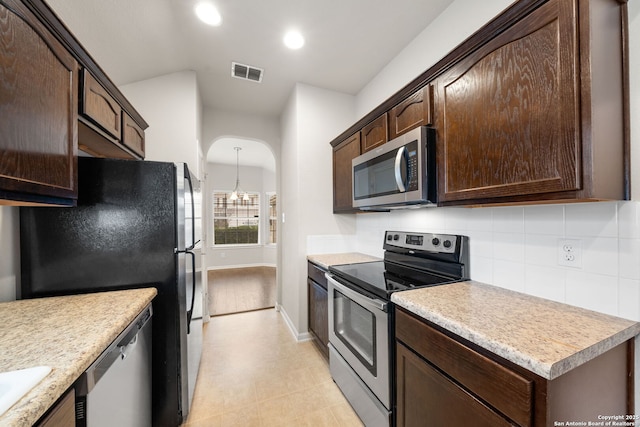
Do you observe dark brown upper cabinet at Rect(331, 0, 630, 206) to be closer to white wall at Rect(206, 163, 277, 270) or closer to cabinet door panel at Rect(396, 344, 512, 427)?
cabinet door panel at Rect(396, 344, 512, 427)

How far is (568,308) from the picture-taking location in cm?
106

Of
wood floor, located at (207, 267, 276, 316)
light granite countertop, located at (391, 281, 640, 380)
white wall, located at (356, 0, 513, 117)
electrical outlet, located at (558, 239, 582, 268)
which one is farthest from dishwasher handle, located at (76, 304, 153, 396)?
white wall, located at (356, 0, 513, 117)

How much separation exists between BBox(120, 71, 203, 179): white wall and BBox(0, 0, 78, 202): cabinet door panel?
121cm

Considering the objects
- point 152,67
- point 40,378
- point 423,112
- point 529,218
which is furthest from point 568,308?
point 152,67

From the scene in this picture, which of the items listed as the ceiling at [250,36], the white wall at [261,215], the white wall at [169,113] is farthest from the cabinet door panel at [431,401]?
the white wall at [261,215]

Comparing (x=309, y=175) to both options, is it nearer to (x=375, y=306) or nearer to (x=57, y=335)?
(x=375, y=306)

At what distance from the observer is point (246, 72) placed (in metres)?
2.50

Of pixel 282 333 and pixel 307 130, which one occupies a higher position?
pixel 307 130

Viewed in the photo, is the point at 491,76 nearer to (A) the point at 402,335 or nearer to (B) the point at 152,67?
(A) the point at 402,335

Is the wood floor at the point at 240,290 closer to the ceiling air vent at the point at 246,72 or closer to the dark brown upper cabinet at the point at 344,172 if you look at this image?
the dark brown upper cabinet at the point at 344,172

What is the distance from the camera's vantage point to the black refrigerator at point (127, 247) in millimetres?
1271

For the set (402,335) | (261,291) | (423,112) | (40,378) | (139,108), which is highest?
(139,108)

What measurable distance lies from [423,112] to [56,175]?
184cm

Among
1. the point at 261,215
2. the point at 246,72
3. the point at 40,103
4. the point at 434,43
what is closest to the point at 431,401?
the point at 40,103
